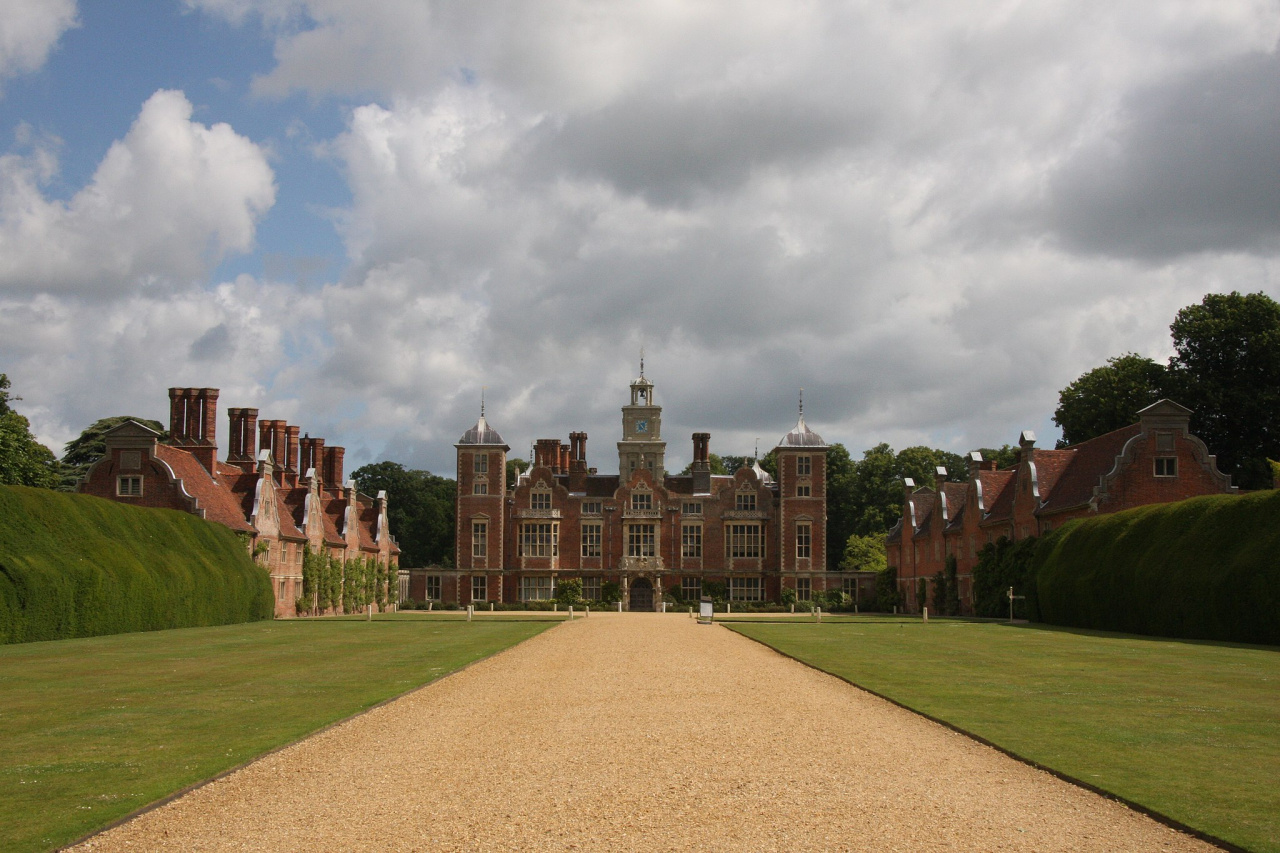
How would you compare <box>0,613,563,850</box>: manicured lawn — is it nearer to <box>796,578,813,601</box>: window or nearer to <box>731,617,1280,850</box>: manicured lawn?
<box>731,617,1280,850</box>: manicured lawn

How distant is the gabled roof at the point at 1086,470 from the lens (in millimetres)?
38781

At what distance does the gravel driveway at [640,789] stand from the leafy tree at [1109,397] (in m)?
42.1

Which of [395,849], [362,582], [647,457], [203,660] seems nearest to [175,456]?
[362,582]

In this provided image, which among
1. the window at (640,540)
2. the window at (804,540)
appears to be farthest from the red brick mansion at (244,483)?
the window at (804,540)

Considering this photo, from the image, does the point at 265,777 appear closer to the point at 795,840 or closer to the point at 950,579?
the point at 795,840

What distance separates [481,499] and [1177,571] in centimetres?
4360

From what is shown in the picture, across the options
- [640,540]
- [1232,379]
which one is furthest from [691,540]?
[1232,379]

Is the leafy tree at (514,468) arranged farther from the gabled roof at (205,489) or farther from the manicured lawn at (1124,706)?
the manicured lawn at (1124,706)

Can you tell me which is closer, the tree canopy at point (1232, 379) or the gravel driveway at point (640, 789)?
the gravel driveway at point (640, 789)

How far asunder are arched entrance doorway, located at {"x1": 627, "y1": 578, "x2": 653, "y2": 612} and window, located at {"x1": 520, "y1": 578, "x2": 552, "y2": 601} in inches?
191

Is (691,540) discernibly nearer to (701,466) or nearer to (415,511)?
(701,466)

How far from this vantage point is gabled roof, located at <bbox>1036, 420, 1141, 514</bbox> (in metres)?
38.8

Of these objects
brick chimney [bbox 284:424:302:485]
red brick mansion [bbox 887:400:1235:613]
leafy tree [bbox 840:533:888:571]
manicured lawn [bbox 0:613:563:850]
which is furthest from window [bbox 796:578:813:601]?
manicured lawn [bbox 0:613:563:850]

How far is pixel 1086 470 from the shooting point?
4050 cm
